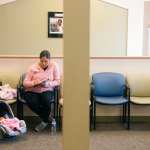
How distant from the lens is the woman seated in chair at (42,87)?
4.78 meters

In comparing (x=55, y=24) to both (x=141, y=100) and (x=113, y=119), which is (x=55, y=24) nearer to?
(x=113, y=119)

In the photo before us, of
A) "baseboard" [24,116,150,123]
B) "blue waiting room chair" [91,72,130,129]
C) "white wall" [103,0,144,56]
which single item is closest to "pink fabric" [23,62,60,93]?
"blue waiting room chair" [91,72,130,129]

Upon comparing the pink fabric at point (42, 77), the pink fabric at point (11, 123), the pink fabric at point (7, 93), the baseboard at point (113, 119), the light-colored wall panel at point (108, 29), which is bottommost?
the baseboard at point (113, 119)

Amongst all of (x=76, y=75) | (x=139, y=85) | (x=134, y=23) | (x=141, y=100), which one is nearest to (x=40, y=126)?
(x=141, y=100)

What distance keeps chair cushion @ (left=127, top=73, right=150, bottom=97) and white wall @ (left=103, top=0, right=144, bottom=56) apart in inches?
94.7

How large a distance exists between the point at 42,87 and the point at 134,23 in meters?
3.39

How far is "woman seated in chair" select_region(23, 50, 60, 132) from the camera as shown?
15.7ft

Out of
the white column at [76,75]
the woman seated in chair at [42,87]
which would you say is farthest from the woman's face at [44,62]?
the white column at [76,75]

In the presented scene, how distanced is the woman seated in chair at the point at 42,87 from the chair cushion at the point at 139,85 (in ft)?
3.68

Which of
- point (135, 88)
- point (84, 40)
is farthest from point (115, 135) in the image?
point (84, 40)

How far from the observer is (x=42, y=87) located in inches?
190

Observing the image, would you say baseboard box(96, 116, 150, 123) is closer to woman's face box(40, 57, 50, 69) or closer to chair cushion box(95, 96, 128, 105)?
chair cushion box(95, 96, 128, 105)

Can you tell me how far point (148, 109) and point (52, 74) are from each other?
5.40ft

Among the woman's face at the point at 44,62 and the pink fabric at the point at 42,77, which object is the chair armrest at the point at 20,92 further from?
the woman's face at the point at 44,62
